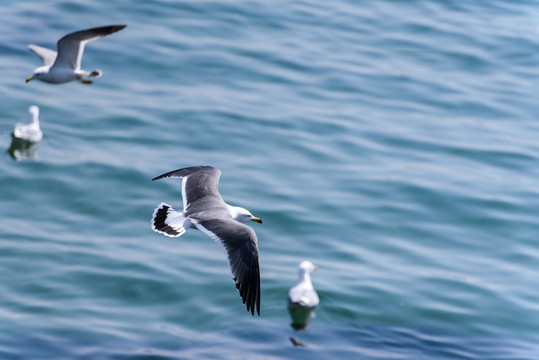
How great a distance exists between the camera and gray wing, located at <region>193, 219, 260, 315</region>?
938cm

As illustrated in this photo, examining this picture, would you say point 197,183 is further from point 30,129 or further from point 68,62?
point 30,129

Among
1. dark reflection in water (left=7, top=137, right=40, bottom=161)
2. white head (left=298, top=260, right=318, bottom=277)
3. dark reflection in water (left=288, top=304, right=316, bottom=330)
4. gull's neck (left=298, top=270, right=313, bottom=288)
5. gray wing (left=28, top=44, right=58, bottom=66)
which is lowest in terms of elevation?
dark reflection in water (left=288, top=304, right=316, bottom=330)

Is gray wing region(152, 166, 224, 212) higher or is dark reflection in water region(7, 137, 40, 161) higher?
gray wing region(152, 166, 224, 212)

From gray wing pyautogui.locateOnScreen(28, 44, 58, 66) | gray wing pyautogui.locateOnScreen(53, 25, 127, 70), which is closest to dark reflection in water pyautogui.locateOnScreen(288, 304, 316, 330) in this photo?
gray wing pyautogui.locateOnScreen(53, 25, 127, 70)

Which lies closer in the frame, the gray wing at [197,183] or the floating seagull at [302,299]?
the gray wing at [197,183]

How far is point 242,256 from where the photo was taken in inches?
376

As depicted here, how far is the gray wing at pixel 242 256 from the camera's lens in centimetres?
938

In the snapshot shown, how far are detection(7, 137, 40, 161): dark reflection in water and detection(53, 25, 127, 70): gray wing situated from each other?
508 centimetres

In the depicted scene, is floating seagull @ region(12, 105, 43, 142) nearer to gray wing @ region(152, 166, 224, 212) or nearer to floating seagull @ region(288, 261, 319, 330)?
floating seagull @ region(288, 261, 319, 330)

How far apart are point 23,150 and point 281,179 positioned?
4.76 metres

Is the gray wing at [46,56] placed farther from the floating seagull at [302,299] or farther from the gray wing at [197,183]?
the floating seagull at [302,299]

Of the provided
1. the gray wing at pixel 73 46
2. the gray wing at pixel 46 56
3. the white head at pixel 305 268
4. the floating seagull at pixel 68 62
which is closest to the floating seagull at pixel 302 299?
the white head at pixel 305 268

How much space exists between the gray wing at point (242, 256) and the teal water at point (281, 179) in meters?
4.10

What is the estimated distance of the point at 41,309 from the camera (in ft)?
46.4
